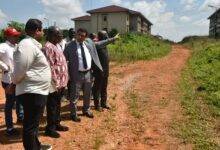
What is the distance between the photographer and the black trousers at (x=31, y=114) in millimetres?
5723

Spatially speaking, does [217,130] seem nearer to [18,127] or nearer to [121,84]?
[18,127]

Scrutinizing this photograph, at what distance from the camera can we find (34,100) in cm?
572

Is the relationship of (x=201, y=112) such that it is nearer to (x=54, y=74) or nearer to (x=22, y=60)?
(x=54, y=74)

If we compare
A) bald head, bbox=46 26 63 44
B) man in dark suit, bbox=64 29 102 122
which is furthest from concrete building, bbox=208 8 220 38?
bald head, bbox=46 26 63 44

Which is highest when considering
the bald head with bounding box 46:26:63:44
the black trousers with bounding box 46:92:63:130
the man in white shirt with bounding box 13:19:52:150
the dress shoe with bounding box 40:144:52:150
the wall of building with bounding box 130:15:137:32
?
the wall of building with bounding box 130:15:137:32

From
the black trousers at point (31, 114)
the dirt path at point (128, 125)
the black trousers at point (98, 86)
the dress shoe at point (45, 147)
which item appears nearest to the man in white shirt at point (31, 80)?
the black trousers at point (31, 114)

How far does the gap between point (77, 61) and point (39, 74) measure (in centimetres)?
271

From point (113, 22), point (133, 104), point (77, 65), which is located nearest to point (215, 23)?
point (113, 22)

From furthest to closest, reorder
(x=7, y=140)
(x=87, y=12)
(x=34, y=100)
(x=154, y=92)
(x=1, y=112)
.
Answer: (x=87, y=12)
(x=154, y=92)
(x=1, y=112)
(x=7, y=140)
(x=34, y=100)

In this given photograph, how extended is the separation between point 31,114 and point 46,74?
58 centimetres

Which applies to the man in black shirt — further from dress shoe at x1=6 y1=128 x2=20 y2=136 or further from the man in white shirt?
the man in white shirt

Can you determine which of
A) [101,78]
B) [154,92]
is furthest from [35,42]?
[154,92]

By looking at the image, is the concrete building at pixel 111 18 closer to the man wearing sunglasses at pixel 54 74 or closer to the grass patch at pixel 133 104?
the grass patch at pixel 133 104

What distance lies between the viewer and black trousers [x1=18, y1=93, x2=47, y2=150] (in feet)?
18.8
